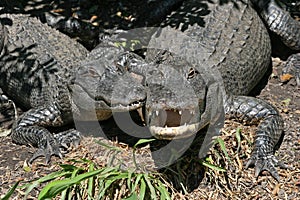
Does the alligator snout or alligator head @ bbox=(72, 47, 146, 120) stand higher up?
the alligator snout

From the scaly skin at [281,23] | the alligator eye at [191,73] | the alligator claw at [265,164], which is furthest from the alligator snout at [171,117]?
the scaly skin at [281,23]

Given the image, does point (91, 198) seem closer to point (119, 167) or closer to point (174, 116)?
point (119, 167)

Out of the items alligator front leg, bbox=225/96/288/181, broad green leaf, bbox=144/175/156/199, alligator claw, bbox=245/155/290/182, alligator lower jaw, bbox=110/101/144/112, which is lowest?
alligator claw, bbox=245/155/290/182

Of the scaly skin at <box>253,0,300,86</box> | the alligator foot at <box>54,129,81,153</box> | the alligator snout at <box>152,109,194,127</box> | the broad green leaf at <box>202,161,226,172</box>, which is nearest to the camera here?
→ the alligator snout at <box>152,109,194,127</box>

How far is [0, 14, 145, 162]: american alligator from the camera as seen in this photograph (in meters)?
5.41

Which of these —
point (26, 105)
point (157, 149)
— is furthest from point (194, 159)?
point (26, 105)

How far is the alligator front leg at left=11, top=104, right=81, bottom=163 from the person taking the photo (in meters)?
5.46

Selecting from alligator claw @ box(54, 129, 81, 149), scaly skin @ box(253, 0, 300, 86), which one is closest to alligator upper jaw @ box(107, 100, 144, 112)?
alligator claw @ box(54, 129, 81, 149)

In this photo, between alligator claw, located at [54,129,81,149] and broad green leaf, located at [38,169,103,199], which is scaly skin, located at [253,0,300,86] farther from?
broad green leaf, located at [38,169,103,199]

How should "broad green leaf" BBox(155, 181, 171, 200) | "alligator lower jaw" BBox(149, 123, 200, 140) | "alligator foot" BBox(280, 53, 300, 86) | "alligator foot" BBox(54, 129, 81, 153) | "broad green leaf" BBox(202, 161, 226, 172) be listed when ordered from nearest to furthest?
"alligator lower jaw" BBox(149, 123, 200, 140)
"broad green leaf" BBox(155, 181, 171, 200)
"broad green leaf" BBox(202, 161, 226, 172)
"alligator foot" BBox(54, 129, 81, 153)
"alligator foot" BBox(280, 53, 300, 86)

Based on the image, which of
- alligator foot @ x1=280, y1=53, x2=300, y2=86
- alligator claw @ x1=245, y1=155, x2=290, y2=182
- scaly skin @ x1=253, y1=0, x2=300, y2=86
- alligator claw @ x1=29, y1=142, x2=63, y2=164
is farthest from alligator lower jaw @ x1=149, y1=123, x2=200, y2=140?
scaly skin @ x1=253, y1=0, x2=300, y2=86

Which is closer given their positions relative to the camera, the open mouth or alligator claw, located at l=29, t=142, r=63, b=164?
the open mouth

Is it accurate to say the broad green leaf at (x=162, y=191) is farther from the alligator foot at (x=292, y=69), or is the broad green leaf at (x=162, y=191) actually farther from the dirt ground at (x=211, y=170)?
the alligator foot at (x=292, y=69)

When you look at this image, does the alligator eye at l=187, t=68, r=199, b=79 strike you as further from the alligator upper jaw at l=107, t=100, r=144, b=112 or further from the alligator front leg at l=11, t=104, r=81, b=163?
the alligator front leg at l=11, t=104, r=81, b=163
